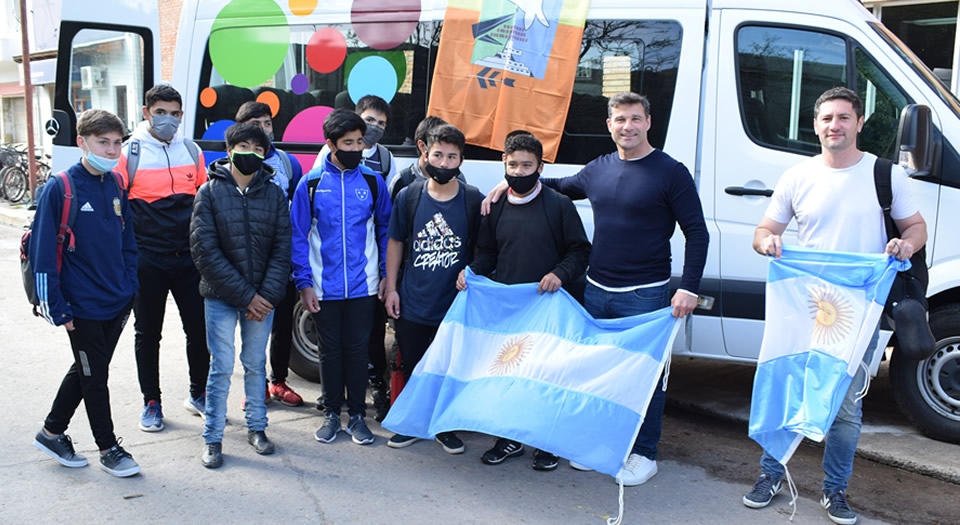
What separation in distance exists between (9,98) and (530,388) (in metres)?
30.6

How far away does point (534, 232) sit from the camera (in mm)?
4453

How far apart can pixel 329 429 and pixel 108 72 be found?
471cm

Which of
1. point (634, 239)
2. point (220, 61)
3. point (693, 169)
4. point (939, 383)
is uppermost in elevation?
point (220, 61)

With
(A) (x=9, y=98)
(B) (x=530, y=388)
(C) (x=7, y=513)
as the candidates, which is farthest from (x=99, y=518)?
(A) (x=9, y=98)

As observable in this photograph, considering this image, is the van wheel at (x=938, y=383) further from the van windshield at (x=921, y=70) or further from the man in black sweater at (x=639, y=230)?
the man in black sweater at (x=639, y=230)

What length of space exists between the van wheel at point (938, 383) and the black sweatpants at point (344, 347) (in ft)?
10.2

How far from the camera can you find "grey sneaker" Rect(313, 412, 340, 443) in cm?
482

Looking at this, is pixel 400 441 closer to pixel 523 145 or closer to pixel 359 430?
pixel 359 430

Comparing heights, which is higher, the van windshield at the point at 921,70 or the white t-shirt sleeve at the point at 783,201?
the van windshield at the point at 921,70

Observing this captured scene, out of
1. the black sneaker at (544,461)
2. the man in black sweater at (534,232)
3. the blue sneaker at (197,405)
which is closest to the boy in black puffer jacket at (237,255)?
the blue sneaker at (197,405)

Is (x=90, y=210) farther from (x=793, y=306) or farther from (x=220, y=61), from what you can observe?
(x=793, y=306)

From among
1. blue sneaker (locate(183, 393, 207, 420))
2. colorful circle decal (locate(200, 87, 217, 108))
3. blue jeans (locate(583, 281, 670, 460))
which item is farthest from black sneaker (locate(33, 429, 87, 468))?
blue jeans (locate(583, 281, 670, 460))

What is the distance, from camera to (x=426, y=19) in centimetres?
533

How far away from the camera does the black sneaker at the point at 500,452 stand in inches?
179
